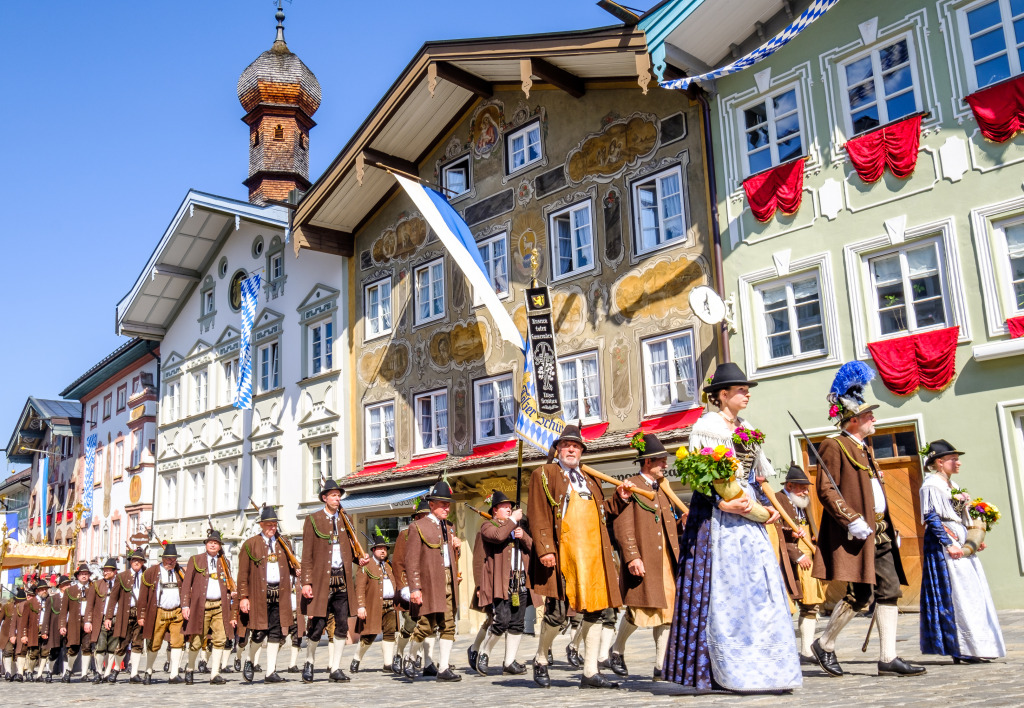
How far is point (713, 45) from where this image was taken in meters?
18.0

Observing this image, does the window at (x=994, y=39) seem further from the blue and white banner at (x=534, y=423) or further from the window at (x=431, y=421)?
the window at (x=431, y=421)

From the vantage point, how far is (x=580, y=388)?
19766mm

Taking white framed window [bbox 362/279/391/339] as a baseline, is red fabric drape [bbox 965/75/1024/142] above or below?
below

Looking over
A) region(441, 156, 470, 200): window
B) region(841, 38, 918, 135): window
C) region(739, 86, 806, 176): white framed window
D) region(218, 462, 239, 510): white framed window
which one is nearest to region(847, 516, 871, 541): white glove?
region(841, 38, 918, 135): window

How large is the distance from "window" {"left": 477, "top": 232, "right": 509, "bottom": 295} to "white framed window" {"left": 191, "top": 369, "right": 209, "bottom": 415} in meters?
14.8

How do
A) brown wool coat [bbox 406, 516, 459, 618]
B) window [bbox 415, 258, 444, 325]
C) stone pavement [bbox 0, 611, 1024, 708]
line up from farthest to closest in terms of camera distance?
window [bbox 415, 258, 444, 325] → brown wool coat [bbox 406, 516, 459, 618] → stone pavement [bbox 0, 611, 1024, 708]

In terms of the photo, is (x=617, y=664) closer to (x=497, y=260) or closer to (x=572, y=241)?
(x=572, y=241)

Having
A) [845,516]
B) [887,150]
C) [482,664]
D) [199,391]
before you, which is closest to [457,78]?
[887,150]

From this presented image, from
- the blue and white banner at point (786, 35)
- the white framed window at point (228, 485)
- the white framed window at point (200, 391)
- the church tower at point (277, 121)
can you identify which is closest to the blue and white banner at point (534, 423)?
the blue and white banner at point (786, 35)

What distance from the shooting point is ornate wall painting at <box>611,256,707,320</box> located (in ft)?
58.7

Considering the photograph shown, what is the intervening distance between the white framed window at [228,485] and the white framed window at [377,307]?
7.99 metres

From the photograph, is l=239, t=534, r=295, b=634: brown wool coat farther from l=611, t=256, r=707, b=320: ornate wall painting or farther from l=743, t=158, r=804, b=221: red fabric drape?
l=743, t=158, r=804, b=221: red fabric drape

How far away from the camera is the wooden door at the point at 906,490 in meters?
14.8

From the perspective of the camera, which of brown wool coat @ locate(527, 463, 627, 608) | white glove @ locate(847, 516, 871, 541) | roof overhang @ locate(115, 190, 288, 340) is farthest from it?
roof overhang @ locate(115, 190, 288, 340)
